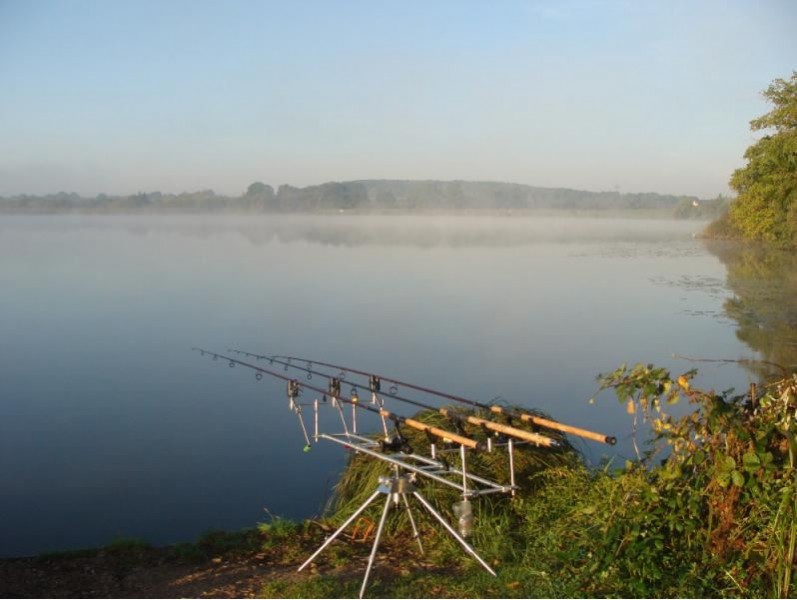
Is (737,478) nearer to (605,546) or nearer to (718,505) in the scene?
(718,505)

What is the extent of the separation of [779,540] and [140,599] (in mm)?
2695

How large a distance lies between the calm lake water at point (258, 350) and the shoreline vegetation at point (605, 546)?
141cm

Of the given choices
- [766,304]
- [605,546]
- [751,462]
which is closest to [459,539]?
[605,546]

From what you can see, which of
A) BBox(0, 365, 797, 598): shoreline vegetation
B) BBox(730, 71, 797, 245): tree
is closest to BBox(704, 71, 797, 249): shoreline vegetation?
BBox(730, 71, 797, 245): tree

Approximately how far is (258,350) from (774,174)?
12769 millimetres

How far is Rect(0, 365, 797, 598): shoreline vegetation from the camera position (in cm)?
348

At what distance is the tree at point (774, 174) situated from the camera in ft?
60.6

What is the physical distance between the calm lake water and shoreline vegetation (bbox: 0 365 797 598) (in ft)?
4.64

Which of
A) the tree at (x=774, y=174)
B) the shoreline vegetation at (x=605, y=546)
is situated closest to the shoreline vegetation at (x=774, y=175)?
the tree at (x=774, y=174)

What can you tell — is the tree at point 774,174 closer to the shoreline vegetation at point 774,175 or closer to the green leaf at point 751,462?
the shoreline vegetation at point 774,175

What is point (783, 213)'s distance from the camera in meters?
20.1

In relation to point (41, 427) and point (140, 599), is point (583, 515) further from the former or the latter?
point (41, 427)

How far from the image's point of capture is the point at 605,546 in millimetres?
3650

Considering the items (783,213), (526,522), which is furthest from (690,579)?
(783,213)
